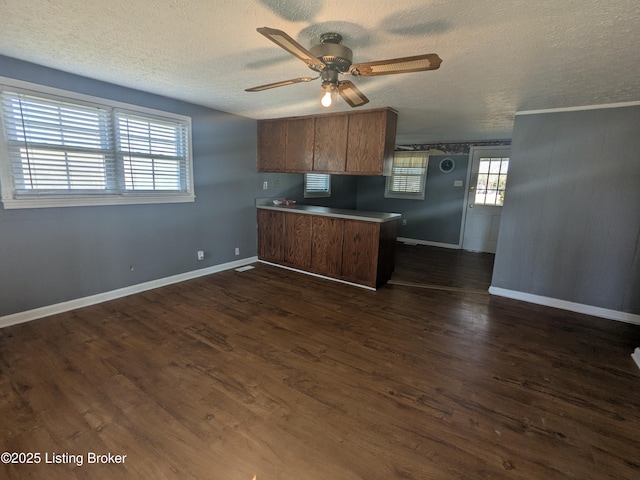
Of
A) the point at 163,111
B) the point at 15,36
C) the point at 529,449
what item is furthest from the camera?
the point at 163,111

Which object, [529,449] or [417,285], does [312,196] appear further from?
[529,449]

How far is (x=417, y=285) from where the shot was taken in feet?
13.5

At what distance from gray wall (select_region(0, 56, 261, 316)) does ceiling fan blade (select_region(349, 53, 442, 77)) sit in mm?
2757

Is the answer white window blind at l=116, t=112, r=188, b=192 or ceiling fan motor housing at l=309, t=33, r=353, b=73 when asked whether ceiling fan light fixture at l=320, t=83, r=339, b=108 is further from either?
white window blind at l=116, t=112, r=188, b=192

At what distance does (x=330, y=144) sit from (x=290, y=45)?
2.56 m

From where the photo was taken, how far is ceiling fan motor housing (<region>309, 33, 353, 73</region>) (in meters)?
1.82

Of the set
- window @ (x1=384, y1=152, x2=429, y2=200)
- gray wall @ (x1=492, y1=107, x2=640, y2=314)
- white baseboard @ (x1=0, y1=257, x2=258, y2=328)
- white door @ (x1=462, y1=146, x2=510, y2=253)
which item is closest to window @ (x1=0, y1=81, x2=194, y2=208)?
white baseboard @ (x1=0, y1=257, x2=258, y2=328)

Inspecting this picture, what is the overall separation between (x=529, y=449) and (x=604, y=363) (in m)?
1.45

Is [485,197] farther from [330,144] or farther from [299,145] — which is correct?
[299,145]

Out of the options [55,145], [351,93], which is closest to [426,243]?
[351,93]

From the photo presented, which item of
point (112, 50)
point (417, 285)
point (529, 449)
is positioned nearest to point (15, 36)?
point (112, 50)

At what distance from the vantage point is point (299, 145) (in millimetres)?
4375

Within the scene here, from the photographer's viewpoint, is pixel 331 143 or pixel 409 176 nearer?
pixel 331 143

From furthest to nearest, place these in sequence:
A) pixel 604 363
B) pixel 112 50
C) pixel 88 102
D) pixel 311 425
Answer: pixel 88 102 → pixel 604 363 → pixel 112 50 → pixel 311 425
